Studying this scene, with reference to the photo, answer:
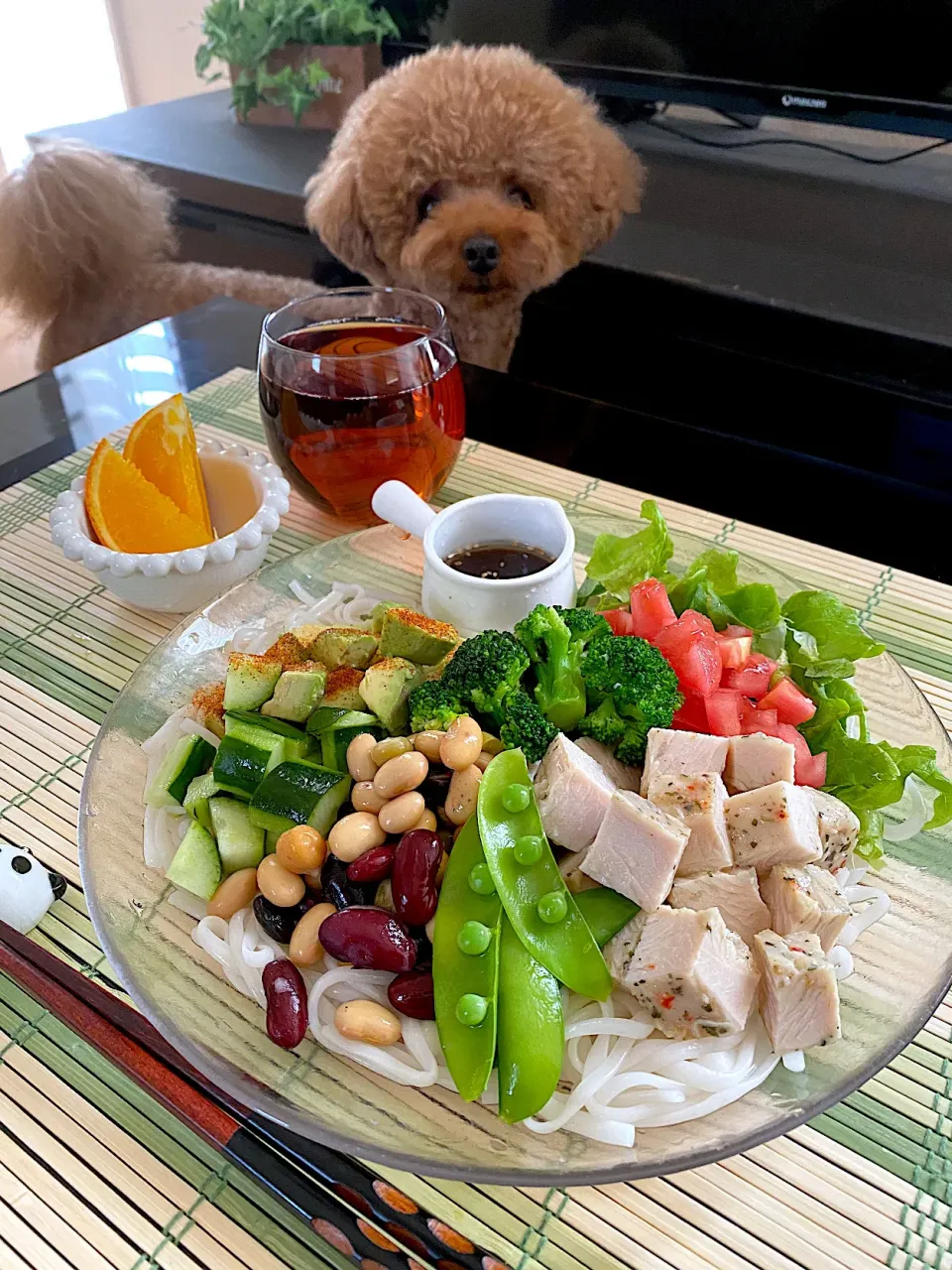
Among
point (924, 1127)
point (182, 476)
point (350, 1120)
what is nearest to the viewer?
point (350, 1120)

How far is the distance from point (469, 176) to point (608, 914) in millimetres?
1998

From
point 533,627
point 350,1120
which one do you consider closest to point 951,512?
point 533,627

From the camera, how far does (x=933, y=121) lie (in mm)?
2549

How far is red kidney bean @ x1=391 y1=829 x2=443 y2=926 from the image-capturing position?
1093 mm

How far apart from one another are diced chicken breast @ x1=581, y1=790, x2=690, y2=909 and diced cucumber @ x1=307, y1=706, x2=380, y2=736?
13.7 inches

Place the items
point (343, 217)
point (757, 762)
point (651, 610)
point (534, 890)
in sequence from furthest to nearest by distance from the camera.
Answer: point (343, 217) → point (651, 610) → point (757, 762) → point (534, 890)

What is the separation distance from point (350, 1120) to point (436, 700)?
1.67 ft

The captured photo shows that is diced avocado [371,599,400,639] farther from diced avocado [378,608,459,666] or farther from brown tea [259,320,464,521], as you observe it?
brown tea [259,320,464,521]

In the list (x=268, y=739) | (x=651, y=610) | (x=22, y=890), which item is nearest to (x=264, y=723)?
(x=268, y=739)

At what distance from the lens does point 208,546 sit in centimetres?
164

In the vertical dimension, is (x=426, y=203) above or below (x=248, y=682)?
above

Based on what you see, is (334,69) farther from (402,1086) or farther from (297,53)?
(402,1086)

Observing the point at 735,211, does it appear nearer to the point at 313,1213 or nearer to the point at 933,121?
the point at 933,121

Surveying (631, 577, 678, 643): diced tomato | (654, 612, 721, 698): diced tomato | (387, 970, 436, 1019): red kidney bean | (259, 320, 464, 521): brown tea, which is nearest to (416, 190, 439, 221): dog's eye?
(259, 320, 464, 521): brown tea
